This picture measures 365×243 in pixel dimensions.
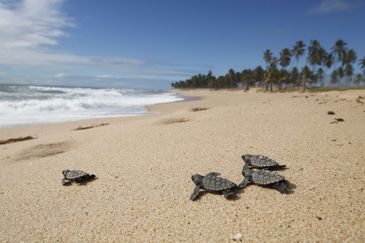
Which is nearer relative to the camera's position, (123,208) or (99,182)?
(123,208)

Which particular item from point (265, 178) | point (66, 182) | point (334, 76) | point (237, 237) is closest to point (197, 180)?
point (265, 178)

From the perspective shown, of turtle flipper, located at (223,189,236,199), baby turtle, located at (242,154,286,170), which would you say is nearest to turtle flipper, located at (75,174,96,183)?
turtle flipper, located at (223,189,236,199)

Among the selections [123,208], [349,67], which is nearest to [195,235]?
[123,208]

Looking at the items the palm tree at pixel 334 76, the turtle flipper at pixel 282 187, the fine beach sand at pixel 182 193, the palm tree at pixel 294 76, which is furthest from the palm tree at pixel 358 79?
the turtle flipper at pixel 282 187

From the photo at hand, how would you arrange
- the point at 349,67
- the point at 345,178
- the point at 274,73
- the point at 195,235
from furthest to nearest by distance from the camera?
the point at 349,67 < the point at 274,73 < the point at 345,178 < the point at 195,235

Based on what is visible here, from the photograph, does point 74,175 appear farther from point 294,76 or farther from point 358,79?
point 358,79

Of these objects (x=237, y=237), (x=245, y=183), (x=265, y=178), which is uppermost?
(x=265, y=178)

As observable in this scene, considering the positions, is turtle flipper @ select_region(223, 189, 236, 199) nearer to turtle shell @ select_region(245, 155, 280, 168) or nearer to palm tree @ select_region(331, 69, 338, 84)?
turtle shell @ select_region(245, 155, 280, 168)

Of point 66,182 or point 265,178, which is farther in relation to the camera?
point 66,182

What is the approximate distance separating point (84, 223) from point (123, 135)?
555 cm

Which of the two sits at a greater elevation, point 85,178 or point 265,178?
point 265,178

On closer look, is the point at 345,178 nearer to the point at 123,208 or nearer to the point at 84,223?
the point at 123,208

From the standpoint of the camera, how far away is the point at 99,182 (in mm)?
5141

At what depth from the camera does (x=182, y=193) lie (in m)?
4.39
